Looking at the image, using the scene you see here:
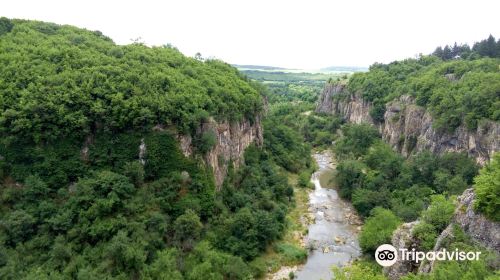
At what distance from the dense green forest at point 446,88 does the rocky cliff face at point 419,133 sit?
137cm

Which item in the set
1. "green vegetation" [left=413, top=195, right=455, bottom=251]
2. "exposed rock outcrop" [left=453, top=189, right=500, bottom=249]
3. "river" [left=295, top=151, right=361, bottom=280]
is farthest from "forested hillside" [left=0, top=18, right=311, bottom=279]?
"exposed rock outcrop" [left=453, top=189, right=500, bottom=249]

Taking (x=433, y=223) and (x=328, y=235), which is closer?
(x=433, y=223)

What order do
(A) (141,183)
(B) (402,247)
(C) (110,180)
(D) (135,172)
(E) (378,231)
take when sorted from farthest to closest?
(E) (378,231) < (A) (141,183) < (D) (135,172) < (C) (110,180) < (B) (402,247)

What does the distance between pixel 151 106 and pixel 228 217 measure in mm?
15025

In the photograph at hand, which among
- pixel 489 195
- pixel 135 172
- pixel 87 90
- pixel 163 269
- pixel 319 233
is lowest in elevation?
pixel 319 233

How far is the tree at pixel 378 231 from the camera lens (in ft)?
131

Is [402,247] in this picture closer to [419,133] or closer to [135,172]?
[135,172]

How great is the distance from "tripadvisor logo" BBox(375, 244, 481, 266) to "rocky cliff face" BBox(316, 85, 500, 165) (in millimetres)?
26314

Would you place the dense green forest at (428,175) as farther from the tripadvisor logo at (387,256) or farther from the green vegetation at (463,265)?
the tripadvisor logo at (387,256)

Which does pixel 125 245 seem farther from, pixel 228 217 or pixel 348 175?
pixel 348 175

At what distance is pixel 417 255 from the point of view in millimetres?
30250

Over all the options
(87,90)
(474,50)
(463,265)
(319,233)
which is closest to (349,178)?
(319,233)

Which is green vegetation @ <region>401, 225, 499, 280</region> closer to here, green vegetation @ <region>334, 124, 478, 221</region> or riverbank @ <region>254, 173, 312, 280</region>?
riverbank @ <region>254, 173, 312, 280</region>

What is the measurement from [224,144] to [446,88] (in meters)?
42.9
